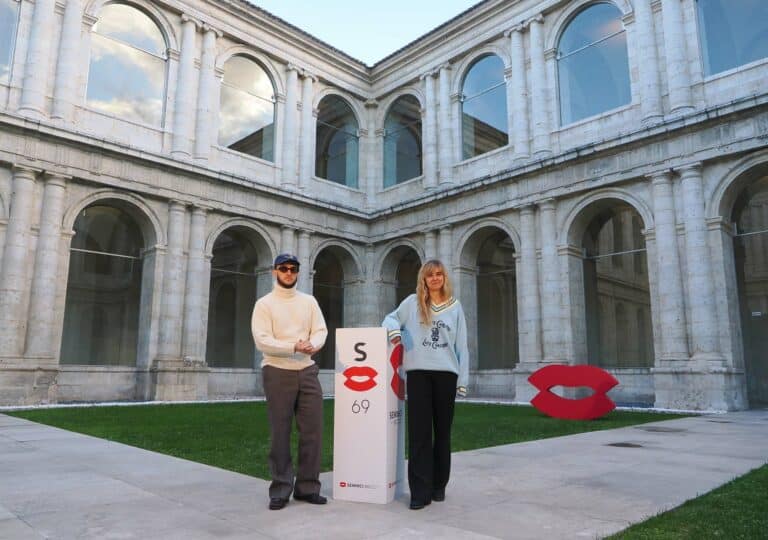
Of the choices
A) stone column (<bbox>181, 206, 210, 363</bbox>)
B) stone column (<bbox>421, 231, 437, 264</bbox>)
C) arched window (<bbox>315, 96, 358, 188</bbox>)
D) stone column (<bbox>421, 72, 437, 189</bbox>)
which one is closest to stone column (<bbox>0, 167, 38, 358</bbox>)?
stone column (<bbox>181, 206, 210, 363</bbox>)

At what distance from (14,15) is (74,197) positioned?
18.6ft

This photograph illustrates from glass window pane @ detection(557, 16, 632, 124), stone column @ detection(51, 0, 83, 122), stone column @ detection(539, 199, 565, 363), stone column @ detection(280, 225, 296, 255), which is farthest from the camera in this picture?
stone column @ detection(280, 225, 296, 255)

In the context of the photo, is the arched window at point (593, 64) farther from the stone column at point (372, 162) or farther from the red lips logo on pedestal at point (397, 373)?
the red lips logo on pedestal at point (397, 373)

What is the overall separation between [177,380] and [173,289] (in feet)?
9.73

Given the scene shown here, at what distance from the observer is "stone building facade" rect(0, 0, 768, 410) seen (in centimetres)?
1667

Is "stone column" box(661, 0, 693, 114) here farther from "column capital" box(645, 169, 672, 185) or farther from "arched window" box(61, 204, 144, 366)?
"arched window" box(61, 204, 144, 366)

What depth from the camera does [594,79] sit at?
20.1m

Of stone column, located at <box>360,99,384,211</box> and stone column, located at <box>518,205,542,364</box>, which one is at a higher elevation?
stone column, located at <box>360,99,384,211</box>

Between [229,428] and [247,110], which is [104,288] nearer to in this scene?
[247,110]

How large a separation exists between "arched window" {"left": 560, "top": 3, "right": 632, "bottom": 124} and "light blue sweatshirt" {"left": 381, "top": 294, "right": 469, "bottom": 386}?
1668cm

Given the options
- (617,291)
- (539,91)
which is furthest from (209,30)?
(617,291)

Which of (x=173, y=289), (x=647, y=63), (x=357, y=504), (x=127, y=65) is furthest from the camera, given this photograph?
(x=127, y=65)

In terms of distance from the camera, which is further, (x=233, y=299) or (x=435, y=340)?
(x=233, y=299)

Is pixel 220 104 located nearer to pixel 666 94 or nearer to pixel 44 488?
pixel 666 94
